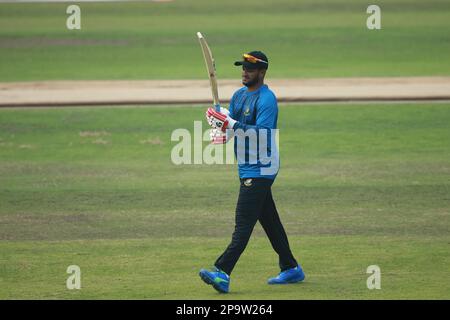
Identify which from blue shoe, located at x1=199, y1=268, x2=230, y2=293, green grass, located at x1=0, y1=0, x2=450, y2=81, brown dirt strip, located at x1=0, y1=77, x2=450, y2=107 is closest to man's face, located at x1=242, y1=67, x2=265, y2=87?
blue shoe, located at x1=199, y1=268, x2=230, y2=293

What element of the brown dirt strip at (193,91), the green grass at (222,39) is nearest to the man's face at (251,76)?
the brown dirt strip at (193,91)

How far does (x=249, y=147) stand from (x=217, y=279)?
3.67 ft

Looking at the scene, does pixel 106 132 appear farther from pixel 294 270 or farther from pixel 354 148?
pixel 294 270

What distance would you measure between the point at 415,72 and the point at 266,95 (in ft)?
61.1

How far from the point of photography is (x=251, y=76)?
962cm

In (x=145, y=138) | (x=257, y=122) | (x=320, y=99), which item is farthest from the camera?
(x=320, y=99)

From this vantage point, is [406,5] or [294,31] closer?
[294,31]

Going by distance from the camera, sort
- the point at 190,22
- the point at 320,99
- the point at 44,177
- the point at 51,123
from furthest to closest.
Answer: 1. the point at 190,22
2. the point at 320,99
3. the point at 51,123
4. the point at 44,177

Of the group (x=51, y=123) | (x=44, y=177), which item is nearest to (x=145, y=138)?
(x=51, y=123)

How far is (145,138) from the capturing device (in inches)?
760

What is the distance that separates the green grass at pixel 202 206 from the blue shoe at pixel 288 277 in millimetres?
105

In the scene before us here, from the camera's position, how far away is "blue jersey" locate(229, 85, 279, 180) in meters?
9.47

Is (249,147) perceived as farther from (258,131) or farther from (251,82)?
(251,82)

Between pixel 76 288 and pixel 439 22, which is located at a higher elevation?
pixel 439 22
